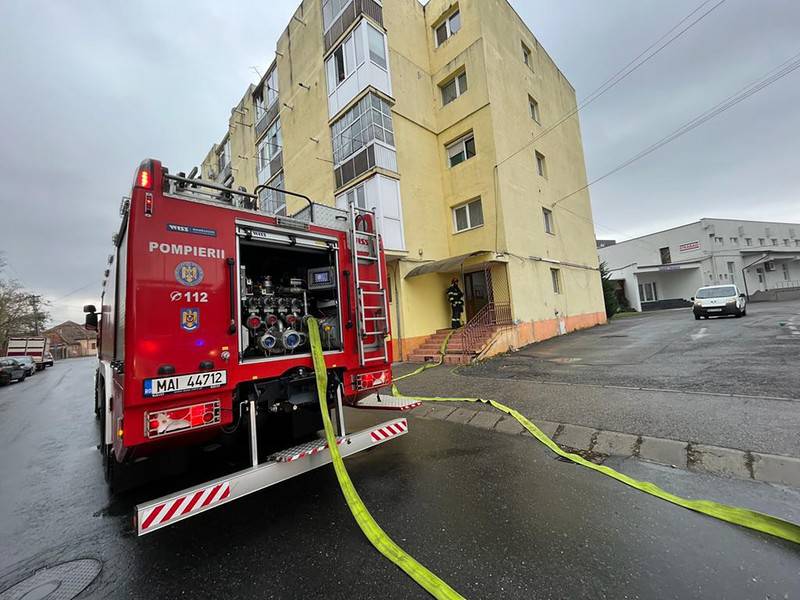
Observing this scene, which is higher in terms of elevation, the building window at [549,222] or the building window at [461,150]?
the building window at [461,150]

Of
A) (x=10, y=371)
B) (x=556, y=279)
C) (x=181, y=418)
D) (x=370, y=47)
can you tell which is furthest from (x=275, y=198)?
(x=181, y=418)

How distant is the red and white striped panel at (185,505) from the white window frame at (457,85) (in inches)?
629

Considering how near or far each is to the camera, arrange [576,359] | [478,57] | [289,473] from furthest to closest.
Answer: [478,57]
[576,359]
[289,473]

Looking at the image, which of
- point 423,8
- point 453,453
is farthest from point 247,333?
point 423,8

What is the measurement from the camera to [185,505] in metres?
2.29

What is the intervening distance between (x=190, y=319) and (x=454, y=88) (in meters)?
16.1

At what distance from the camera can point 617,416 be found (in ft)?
15.4

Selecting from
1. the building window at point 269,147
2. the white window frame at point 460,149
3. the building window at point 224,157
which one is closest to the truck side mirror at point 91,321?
the white window frame at point 460,149

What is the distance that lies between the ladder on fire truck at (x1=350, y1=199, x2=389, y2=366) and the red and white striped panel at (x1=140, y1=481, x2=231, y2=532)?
1.81 meters

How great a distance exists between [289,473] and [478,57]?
1610 cm

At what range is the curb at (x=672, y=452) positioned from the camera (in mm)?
3137

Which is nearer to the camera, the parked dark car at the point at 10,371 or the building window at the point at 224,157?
the parked dark car at the point at 10,371

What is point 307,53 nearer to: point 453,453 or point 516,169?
point 516,169

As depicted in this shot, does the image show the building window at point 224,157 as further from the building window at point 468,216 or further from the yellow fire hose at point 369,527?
the yellow fire hose at point 369,527
